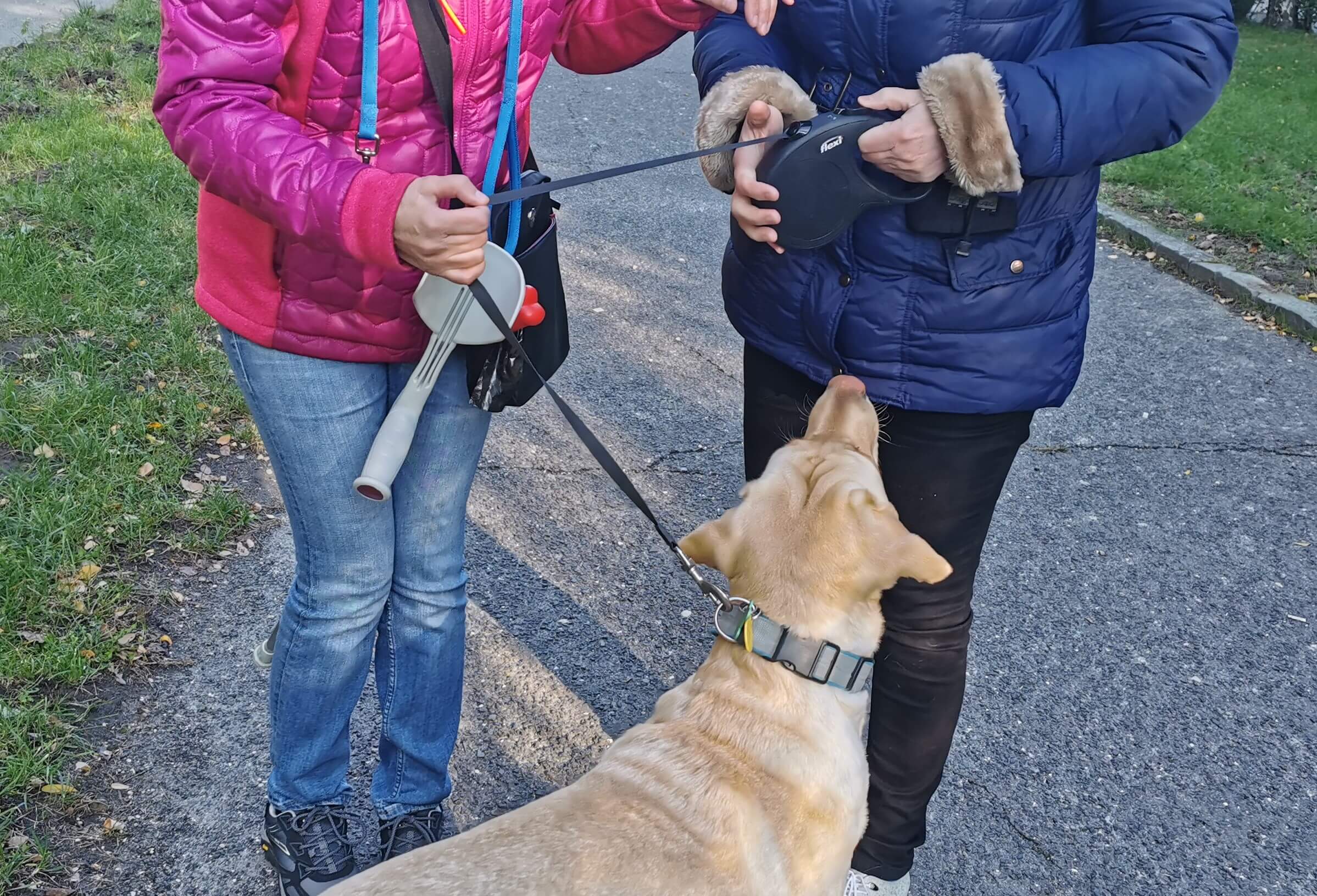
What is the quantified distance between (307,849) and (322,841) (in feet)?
0.12

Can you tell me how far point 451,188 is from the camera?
178 cm

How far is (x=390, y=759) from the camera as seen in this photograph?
2.60 meters

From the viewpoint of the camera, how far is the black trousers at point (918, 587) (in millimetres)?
2242

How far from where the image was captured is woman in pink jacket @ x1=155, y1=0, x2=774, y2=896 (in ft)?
5.75

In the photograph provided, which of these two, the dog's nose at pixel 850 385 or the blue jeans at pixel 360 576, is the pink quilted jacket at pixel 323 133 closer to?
the blue jeans at pixel 360 576

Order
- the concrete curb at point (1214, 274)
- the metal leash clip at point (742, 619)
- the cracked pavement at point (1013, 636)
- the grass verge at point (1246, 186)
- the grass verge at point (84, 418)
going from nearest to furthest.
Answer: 1. the metal leash clip at point (742, 619)
2. the cracked pavement at point (1013, 636)
3. the grass verge at point (84, 418)
4. the concrete curb at point (1214, 274)
5. the grass verge at point (1246, 186)

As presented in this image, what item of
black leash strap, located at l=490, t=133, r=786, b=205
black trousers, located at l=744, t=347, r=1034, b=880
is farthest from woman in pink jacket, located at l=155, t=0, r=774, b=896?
black trousers, located at l=744, t=347, r=1034, b=880

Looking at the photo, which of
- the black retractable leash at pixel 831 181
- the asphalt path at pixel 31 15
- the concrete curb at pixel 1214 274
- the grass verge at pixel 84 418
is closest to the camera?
the black retractable leash at pixel 831 181

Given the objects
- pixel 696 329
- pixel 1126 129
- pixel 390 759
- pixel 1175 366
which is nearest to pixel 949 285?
pixel 1126 129

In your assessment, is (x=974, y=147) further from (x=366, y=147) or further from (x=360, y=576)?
(x=360, y=576)

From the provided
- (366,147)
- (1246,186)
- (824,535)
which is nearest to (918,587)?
(824,535)

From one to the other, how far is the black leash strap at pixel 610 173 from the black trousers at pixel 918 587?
478 millimetres

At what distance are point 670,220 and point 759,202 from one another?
16.7 feet

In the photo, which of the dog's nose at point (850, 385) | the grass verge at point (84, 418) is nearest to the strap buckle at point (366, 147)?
the dog's nose at point (850, 385)
